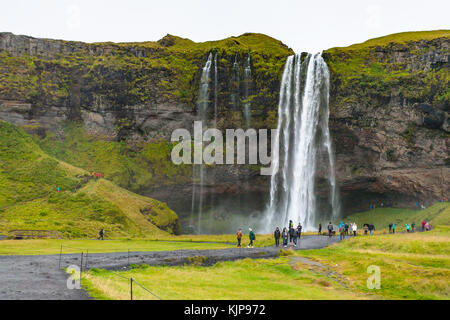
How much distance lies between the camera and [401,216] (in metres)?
69.6

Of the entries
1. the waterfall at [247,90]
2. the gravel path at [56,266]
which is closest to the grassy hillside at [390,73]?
the waterfall at [247,90]

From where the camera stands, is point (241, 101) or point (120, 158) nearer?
point (241, 101)

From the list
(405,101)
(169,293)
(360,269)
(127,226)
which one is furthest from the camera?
(405,101)

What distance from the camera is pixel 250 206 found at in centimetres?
7956

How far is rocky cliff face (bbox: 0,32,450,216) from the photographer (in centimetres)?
6869

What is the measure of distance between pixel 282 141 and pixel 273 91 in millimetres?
8766

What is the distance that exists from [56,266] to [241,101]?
2215 inches

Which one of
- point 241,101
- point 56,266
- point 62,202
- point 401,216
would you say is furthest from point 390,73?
point 56,266

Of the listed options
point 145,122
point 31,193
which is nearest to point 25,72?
point 145,122

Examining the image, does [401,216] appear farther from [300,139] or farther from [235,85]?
[235,85]

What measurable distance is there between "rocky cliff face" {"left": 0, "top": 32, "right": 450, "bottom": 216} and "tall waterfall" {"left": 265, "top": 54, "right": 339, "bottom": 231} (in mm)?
1876

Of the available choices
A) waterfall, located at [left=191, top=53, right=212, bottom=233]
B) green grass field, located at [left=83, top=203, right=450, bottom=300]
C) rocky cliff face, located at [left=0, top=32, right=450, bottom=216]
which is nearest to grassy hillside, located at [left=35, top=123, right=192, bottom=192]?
rocky cliff face, located at [left=0, top=32, right=450, bottom=216]

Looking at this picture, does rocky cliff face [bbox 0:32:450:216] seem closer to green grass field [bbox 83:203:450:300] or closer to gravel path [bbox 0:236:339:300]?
gravel path [bbox 0:236:339:300]
